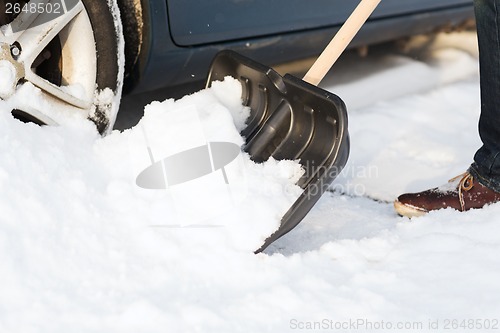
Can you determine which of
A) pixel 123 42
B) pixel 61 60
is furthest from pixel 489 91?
pixel 61 60

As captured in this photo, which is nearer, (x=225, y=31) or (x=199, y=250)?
(x=199, y=250)

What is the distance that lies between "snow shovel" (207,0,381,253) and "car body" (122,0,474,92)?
8.3 inches

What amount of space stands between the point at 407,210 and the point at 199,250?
0.71 metres

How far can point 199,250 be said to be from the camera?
1805 mm

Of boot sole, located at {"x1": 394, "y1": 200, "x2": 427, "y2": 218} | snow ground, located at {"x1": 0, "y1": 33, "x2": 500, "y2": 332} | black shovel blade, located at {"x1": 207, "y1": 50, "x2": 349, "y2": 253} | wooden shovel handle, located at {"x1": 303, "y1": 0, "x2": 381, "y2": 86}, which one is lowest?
boot sole, located at {"x1": 394, "y1": 200, "x2": 427, "y2": 218}

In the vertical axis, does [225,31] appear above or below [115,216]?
above

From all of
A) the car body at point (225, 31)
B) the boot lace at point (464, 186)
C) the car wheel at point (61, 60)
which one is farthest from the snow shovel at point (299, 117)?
the boot lace at point (464, 186)

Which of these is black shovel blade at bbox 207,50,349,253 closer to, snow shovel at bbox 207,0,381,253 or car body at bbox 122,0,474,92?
snow shovel at bbox 207,0,381,253

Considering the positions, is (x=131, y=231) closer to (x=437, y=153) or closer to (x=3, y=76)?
(x=3, y=76)

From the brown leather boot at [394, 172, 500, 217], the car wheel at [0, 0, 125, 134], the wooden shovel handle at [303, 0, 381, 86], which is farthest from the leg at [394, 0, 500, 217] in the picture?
the car wheel at [0, 0, 125, 134]

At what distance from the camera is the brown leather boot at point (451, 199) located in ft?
7.18

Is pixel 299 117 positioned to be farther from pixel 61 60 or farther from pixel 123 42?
pixel 61 60

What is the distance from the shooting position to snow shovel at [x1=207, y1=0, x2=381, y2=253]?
74.7 inches

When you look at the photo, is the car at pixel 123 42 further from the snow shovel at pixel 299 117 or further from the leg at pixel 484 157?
the leg at pixel 484 157
